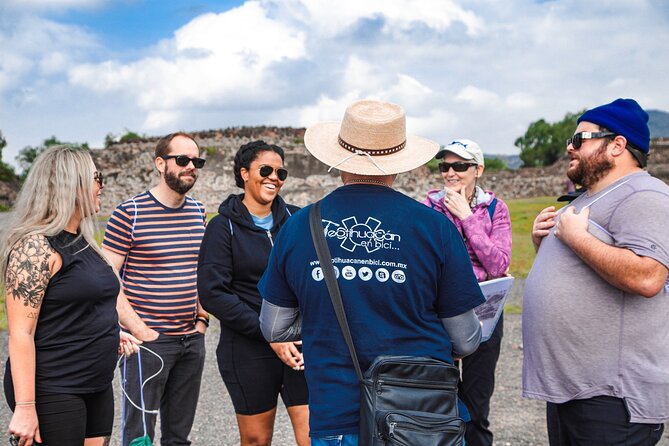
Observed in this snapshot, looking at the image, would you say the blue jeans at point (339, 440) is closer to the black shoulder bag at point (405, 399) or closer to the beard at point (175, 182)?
the black shoulder bag at point (405, 399)

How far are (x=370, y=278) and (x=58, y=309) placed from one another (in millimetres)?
1696

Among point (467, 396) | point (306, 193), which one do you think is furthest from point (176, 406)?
point (306, 193)

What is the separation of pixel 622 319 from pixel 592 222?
0.46 meters

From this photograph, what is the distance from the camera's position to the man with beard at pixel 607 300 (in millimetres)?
2777

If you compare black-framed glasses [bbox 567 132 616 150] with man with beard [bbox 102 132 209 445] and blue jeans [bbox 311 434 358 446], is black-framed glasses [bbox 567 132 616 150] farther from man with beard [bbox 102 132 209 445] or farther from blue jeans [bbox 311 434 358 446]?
man with beard [bbox 102 132 209 445]

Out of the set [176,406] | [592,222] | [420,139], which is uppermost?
[420,139]

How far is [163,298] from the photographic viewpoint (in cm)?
425

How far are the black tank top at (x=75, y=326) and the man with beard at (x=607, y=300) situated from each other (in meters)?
2.18

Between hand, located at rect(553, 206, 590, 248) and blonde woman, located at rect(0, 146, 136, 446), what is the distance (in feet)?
7.61

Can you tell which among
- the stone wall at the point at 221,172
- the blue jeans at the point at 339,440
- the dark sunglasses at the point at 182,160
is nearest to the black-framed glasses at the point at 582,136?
the blue jeans at the point at 339,440

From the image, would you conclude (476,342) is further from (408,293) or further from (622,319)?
(622,319)

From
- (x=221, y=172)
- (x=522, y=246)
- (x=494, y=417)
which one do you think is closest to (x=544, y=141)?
(x=221, y=172)

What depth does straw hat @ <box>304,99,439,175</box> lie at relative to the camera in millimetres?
2561

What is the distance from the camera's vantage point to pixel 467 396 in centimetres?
422
